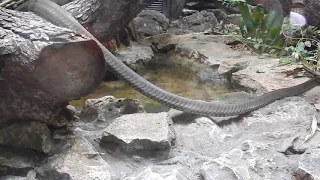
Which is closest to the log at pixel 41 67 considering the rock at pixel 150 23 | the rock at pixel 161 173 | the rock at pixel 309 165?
the rock at pixel 161 173

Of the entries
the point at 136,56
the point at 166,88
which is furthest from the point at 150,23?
the point at 166,88

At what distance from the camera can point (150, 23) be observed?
6223 mm

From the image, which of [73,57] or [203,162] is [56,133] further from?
[203,162]

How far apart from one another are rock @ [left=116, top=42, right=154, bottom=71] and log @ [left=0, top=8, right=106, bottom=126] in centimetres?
227

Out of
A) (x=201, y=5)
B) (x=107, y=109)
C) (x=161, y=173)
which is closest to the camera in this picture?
(x=161, y=173)

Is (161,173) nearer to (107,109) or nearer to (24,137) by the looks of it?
(24,137)

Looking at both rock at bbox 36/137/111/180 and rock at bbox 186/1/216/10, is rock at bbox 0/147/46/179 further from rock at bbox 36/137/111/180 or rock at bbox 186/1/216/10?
rock at bbox 186/1/216/10

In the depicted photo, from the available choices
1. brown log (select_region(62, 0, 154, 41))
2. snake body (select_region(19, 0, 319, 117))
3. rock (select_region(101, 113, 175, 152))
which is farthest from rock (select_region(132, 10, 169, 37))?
rock (select_region(101, 113, 175, 152))

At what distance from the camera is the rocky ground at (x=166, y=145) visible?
2.19m

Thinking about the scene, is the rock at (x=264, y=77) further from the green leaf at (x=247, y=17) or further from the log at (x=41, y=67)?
the log at (x=41, y=67)

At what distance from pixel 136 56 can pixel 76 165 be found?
265 cm

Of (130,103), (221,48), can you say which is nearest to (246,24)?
(221,48)

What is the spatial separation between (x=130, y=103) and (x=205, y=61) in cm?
167

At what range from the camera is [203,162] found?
2.31 meters
